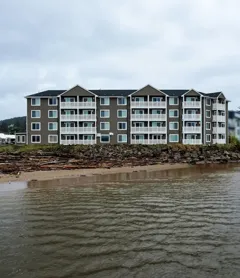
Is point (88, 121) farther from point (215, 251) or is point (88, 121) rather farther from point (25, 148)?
point (215, 251)

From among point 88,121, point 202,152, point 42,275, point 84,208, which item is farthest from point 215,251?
point 88,121

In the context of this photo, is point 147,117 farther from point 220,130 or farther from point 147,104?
point 220,130

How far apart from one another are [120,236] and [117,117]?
168ft

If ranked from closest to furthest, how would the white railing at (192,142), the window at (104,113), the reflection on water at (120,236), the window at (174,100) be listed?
the reflection on water at (120,236), the white railing at (192,142), the window at (104,113), the window at (174,100)

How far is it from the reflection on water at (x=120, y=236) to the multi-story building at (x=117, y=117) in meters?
43.8

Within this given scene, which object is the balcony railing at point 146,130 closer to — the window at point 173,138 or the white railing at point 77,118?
the window at point 173,138

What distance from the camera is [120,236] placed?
8.62 metres

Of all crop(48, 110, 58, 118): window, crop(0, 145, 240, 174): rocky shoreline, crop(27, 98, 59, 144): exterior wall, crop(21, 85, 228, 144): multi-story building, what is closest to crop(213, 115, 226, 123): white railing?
crop(21, 85, 228, 144): multi-story building

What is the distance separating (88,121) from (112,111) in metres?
4.95

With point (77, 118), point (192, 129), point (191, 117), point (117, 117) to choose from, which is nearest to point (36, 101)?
point (77, 118)

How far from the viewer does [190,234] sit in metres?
8.80

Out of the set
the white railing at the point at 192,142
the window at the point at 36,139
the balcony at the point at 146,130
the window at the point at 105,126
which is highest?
the window at the point at 105,126

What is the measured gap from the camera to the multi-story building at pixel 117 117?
5819 cm

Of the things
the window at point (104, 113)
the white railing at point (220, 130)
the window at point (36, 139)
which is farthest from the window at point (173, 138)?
the window at point (36, 139)
